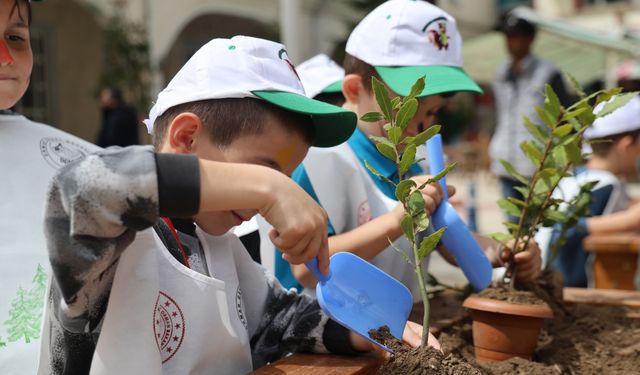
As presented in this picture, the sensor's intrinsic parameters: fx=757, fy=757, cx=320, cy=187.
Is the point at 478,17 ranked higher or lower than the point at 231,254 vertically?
higher

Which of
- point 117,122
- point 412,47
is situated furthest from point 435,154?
point 117,122

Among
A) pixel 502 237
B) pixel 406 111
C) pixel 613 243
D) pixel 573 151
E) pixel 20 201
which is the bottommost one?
pixel 613 243

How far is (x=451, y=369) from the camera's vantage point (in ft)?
3.62

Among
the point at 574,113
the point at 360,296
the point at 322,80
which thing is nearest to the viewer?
the point at 360,296

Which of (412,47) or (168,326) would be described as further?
(412,47)

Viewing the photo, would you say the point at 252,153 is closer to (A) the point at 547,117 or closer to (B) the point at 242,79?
(B) the point at 242,79

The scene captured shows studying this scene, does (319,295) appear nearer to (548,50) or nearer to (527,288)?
(527,288)

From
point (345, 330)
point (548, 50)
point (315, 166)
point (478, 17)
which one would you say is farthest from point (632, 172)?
point (478, 17)

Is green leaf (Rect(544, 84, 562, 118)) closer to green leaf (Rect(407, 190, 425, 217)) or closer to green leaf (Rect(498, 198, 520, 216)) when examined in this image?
green leaf (Rect(498, 198, 520, 216))

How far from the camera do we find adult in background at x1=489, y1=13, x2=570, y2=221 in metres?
4.07

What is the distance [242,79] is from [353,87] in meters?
0.72

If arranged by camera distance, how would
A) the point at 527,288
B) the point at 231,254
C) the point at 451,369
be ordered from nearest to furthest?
1. the point at 451,369
2. the point at 231,254
3. the point at 527,288

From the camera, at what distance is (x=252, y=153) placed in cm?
117

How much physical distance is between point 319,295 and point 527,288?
0.72 metres
